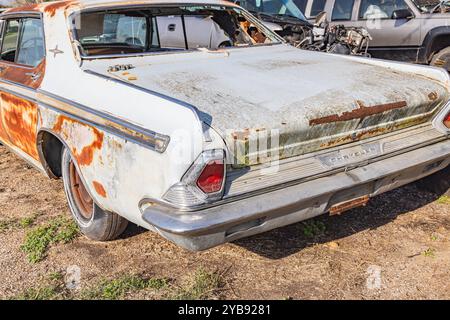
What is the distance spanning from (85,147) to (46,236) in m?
0.94

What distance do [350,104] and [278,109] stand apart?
0.43 metres

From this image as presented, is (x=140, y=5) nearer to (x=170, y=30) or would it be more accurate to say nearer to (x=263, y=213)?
(x=170, y=30)

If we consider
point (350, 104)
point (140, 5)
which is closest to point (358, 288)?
point (350, 104)

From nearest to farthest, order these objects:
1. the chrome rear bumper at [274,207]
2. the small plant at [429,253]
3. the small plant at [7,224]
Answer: the chrome rear bumper at [274,207]
the small plant at [429,253]
the small plant at [7,224]

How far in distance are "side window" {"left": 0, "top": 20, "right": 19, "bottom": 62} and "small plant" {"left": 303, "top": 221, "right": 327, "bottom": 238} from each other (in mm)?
2736

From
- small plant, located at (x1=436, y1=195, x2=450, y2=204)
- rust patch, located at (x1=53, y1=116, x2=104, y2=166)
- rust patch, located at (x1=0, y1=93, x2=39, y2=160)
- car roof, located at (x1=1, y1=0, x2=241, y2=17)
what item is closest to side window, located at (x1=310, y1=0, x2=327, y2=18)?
car roof, located at (x1=1, y1=0, x2=241, y2=17)

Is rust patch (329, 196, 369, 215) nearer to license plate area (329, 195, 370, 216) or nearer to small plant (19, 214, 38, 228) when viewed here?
license plate area (329, 195, 370, 216)

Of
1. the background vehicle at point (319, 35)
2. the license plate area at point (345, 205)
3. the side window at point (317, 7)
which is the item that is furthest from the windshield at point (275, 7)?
the license plate area at point (345, 205)

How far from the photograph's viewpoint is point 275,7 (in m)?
7.78

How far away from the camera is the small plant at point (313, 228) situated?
3430mm

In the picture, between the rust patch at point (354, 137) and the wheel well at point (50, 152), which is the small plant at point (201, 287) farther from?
the wheel well at point (50, 152)

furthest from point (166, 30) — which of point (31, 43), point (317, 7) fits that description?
point (317, 7)

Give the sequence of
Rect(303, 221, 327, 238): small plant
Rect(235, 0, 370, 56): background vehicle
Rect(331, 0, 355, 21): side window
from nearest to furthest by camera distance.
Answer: Rect(303, 221, 327, 238): small plant, Rect(235, 0, 370, 56): background vehicle, Rect(331, 0, 355, 21): side window

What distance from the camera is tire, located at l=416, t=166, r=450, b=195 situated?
12.9 feet
